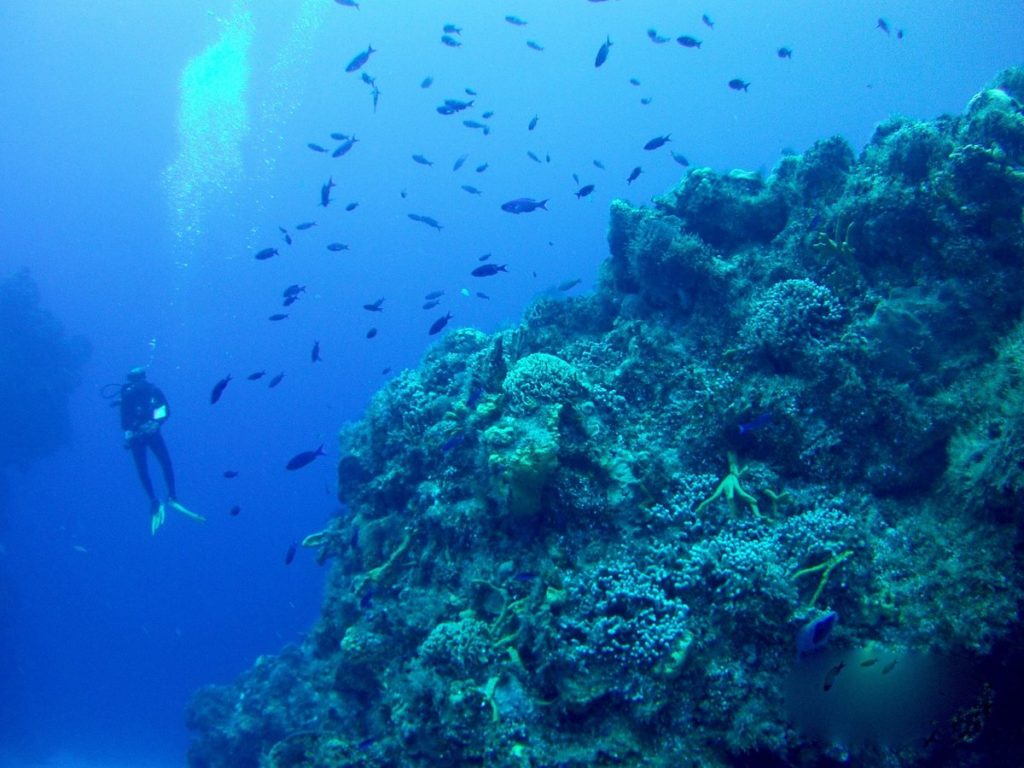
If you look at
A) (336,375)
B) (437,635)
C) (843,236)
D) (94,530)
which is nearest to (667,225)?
(843,236)

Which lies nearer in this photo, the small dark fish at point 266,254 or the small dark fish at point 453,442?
the small dark fish at point 453,442

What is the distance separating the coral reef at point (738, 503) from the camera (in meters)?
4.48

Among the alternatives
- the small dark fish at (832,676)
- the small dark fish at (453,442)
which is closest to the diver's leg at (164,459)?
the small dark fish at (453,442)

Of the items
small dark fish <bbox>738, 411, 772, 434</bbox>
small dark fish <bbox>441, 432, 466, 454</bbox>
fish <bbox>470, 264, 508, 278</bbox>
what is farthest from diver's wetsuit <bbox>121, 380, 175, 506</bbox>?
small dark fish <bbox>738, 411, 772, 434</bbox>

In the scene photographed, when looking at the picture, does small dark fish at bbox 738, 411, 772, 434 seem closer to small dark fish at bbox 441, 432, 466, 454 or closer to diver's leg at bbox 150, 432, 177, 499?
small dark fish at bbox 441, 432, 466, 454

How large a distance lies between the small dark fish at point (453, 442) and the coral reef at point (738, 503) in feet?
0.30

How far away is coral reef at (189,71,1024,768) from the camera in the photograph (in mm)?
Answer: 4477

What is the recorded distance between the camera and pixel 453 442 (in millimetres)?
7480

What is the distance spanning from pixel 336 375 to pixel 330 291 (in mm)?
31856

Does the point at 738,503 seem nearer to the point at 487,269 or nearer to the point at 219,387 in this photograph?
the point at 487,269

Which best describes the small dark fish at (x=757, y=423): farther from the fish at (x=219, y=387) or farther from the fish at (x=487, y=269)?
the fish at (x=219, y=387)

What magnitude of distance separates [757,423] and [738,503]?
0.87 metres

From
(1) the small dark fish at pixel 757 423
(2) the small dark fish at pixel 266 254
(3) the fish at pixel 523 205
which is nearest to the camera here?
(1) the small dark fish at pixel 757 423

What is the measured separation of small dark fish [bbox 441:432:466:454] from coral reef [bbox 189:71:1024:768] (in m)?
0.09
